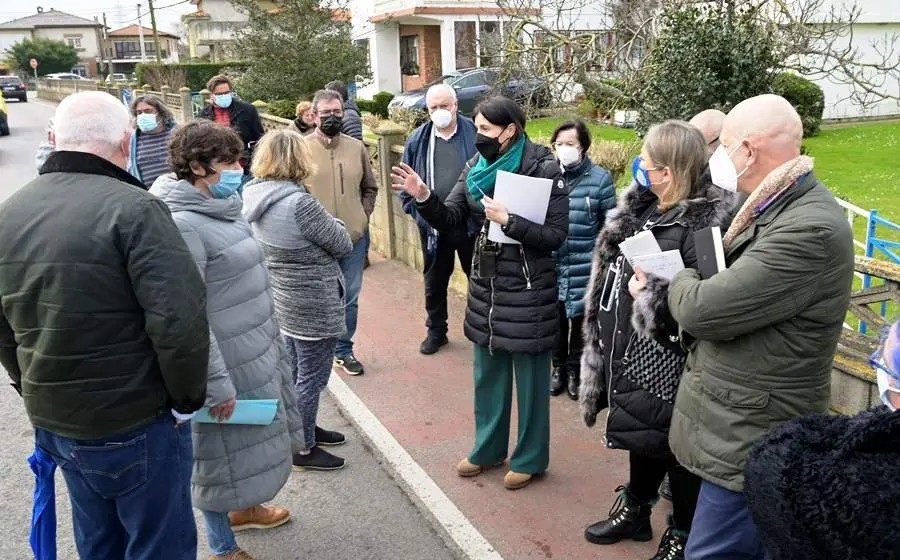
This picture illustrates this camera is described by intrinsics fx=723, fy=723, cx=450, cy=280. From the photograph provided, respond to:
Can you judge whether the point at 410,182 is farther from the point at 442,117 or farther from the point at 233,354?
the point at 442,117

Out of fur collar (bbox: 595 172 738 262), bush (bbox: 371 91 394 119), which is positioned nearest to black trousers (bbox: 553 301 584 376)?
fur collar (bbox: 595 172 738 262)

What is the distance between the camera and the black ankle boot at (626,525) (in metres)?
3.45

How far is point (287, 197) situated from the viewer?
3.78 meters

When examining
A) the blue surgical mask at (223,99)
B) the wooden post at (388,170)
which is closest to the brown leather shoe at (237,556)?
the wooden post at (388,170)

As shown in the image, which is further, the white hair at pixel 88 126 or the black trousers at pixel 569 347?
the black trousers at pixel 569 347

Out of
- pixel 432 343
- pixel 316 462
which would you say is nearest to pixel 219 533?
pixel 316 462

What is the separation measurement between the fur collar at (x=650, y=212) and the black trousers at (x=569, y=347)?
1.92 metres

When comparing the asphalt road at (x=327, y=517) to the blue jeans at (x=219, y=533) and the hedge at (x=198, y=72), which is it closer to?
the blue jeans at (x=219, y=533)

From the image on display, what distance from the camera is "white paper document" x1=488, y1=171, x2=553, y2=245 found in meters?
3.55

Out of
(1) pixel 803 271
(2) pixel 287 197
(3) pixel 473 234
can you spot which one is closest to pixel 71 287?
(2) pixel 287 197

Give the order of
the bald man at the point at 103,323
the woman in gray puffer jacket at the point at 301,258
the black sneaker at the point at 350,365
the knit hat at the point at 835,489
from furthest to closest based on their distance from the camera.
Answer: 1. the black sneaker at the point at 350,365
2. the woman in gray puffer jacket at the point at 301,258
3. the bald man at the point at 103,323
4. the knit hat at the point at 835,489

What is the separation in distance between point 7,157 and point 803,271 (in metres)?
21.1

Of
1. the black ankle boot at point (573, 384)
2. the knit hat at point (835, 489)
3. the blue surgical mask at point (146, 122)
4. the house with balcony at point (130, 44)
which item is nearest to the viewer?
the knit hat at point (835, 489)

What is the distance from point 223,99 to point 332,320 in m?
5.50
